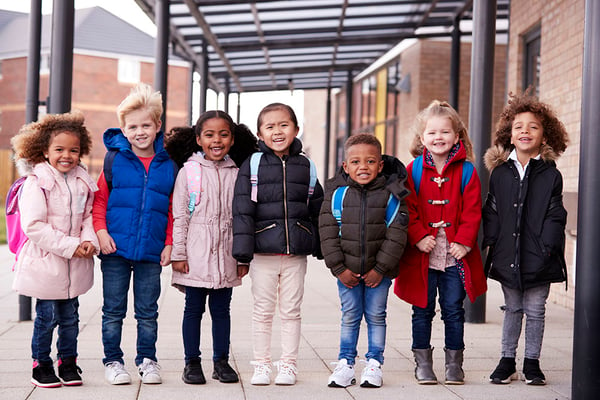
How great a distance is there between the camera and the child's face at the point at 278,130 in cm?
456

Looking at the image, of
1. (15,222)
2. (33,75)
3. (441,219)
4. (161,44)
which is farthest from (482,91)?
(161,44)


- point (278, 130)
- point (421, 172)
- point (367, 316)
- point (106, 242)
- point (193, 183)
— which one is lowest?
point (367, 316)

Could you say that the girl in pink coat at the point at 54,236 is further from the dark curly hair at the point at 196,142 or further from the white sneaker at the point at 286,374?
the white sneaker at the point at 286,374

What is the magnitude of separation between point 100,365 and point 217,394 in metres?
1.05

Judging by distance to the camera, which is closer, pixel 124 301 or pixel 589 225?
pixel 589 225

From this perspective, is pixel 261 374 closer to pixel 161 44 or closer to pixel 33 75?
pixel 33 75

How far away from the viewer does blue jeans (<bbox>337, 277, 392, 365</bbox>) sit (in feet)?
15.0

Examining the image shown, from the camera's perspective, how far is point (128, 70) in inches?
1591

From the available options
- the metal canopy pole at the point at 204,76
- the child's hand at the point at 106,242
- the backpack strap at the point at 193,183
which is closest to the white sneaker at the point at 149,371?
the child's hand at the point at 106,242

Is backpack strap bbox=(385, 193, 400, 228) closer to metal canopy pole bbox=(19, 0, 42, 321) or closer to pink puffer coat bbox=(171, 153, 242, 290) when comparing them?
pink puffer coat bbox=(171, 153, 242, 290)

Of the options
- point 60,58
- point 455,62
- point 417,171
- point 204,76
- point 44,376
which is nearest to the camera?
point 44,376

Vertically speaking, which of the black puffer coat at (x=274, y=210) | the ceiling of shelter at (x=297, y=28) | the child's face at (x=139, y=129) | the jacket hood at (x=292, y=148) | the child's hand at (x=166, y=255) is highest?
the ceiling of shelter at (x=297, y=28)

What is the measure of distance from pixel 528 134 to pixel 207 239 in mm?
2138

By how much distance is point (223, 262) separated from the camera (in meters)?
4.54
